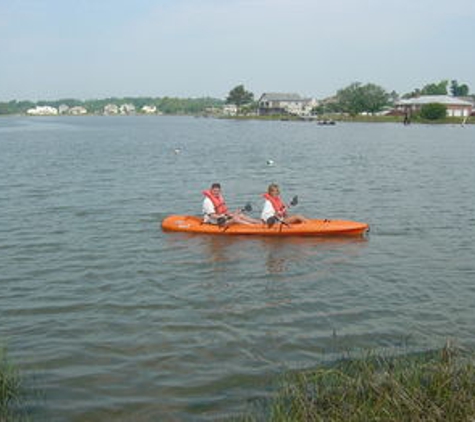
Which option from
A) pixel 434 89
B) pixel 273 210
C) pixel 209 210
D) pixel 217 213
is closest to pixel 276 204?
pixel 273 210

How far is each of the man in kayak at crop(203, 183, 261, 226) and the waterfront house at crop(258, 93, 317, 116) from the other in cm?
13924

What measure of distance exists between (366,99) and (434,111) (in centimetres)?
2495

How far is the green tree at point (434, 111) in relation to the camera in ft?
312

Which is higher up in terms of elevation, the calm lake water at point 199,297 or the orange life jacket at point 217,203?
the orange life jacket at point 217,203

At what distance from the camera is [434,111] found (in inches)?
3752

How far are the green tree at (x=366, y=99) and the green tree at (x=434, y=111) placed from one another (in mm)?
22429

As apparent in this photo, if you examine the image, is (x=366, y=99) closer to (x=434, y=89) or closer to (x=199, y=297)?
(x=434, y=89)

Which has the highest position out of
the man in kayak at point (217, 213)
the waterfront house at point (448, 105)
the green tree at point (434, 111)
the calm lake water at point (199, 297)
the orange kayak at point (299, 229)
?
the waterfront house at point (448, 105)

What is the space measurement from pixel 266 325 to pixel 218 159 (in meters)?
28.4

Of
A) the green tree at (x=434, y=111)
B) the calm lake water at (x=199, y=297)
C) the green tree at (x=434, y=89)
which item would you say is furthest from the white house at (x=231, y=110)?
the calm lake water at (x=199, y=297)

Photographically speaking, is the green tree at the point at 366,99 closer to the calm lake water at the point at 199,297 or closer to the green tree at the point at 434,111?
the green tree at the point at 434,111

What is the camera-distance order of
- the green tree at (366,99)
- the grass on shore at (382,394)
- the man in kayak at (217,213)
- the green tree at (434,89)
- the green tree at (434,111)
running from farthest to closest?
the green tree at (434,89) → the green tree at (366,99) → the green tree at (434,111) → the man in kayak at (217,213) → the grass on shore at (382,394)

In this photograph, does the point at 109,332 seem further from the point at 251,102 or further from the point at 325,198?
the point at 251,102

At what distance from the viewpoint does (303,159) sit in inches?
1459
